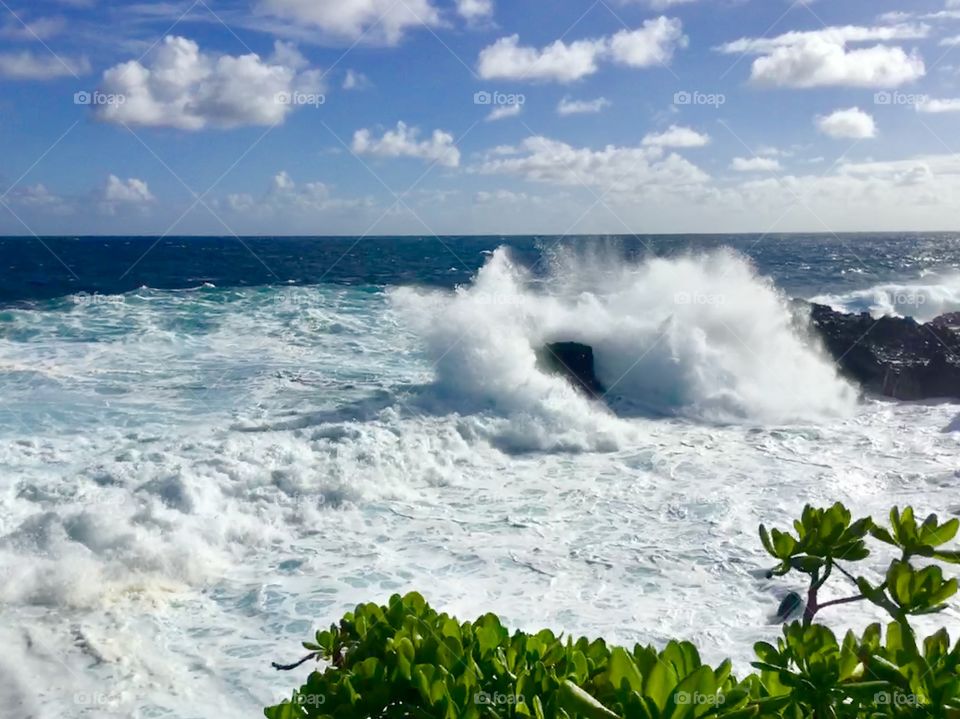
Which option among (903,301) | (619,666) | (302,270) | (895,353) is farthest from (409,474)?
(302,270)

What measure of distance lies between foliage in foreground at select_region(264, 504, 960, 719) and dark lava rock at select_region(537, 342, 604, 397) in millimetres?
13158

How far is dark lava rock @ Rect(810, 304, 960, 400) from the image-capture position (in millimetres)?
15539

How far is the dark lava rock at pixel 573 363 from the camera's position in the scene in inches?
600

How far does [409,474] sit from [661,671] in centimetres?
910

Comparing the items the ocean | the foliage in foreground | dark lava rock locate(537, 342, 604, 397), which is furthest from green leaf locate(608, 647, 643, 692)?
dark lava rock locate(537, 342, 604, 397)

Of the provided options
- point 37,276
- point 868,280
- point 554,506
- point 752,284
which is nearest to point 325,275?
point 37,276

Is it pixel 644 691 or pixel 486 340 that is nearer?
pixel 644 691

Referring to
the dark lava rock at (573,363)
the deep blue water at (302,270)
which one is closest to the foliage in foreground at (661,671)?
the dark lava rock at (573,363)

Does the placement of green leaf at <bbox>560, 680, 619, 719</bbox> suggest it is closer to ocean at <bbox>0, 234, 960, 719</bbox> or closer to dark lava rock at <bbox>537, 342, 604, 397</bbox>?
ocean at <bbox>0, 234, 960, 719</bbox>

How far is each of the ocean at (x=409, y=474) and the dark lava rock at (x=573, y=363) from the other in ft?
1.51

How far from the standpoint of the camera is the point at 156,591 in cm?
711

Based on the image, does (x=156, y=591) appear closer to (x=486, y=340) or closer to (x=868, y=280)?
(x=486, y=340)

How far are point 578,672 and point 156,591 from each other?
6.47m

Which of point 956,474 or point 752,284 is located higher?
point 752,284
